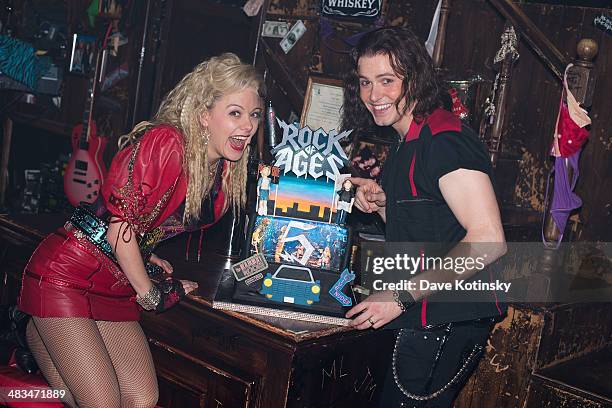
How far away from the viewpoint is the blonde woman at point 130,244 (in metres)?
2.68

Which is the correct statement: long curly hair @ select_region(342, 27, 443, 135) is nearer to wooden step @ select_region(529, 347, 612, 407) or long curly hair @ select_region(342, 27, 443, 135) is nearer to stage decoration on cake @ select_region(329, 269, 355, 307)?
stage decoration on cake @ select_region(329, 269, 355, 307)

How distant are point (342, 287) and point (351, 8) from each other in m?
2.81

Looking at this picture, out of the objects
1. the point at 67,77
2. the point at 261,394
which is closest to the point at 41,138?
the point at 67,77

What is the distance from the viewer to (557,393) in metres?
3.53

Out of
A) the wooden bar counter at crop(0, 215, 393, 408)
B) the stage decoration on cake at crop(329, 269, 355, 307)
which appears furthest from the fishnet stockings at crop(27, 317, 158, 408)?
the stage decoration on cake at crop(329, 269, 355, 307)

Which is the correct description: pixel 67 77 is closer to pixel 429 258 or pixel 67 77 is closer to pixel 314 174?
pixel 314 174

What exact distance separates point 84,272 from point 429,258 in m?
1.27

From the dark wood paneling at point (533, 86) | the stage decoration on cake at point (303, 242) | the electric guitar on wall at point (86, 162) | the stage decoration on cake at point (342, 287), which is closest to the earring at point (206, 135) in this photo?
the stage decoration on cake at point (303, 242)

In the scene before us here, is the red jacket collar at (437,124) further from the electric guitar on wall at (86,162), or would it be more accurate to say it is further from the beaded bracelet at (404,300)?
the electric guitar on wall at (86,162)

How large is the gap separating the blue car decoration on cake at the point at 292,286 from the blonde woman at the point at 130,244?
1.16ft

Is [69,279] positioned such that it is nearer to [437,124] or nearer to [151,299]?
[151,299]

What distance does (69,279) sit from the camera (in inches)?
109

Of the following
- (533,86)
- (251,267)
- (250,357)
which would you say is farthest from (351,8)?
(250,357)
